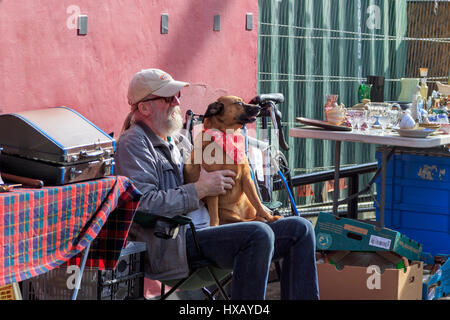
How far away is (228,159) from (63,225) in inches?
38.5

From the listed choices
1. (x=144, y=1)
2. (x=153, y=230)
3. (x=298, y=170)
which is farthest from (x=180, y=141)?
(x=298, y=170)

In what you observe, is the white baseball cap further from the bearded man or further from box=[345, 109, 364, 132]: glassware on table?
box=[345, 109, 364, 132]: glassware on table

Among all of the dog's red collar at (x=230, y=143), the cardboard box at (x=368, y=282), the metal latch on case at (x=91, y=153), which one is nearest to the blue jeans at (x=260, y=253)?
the dog's red collar at (x=230, y=143)

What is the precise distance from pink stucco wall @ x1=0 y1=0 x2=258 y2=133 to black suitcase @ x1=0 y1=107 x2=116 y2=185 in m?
0.70

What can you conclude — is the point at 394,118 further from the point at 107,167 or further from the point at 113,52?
the point at 107,167

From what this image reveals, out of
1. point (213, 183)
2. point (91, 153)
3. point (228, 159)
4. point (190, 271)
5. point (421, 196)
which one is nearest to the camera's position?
point (91, 153)

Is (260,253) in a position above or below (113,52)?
below

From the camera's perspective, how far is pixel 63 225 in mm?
2889

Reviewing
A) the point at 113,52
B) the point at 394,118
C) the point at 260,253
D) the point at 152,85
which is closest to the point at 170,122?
the point at 152,85

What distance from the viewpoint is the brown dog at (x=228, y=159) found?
357 cm

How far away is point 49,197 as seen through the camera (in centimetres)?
279

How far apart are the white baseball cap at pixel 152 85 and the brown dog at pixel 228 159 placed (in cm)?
23

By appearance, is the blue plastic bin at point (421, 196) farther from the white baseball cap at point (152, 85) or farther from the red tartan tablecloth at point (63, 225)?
the red tartan tablecloth at point (63, 225)
